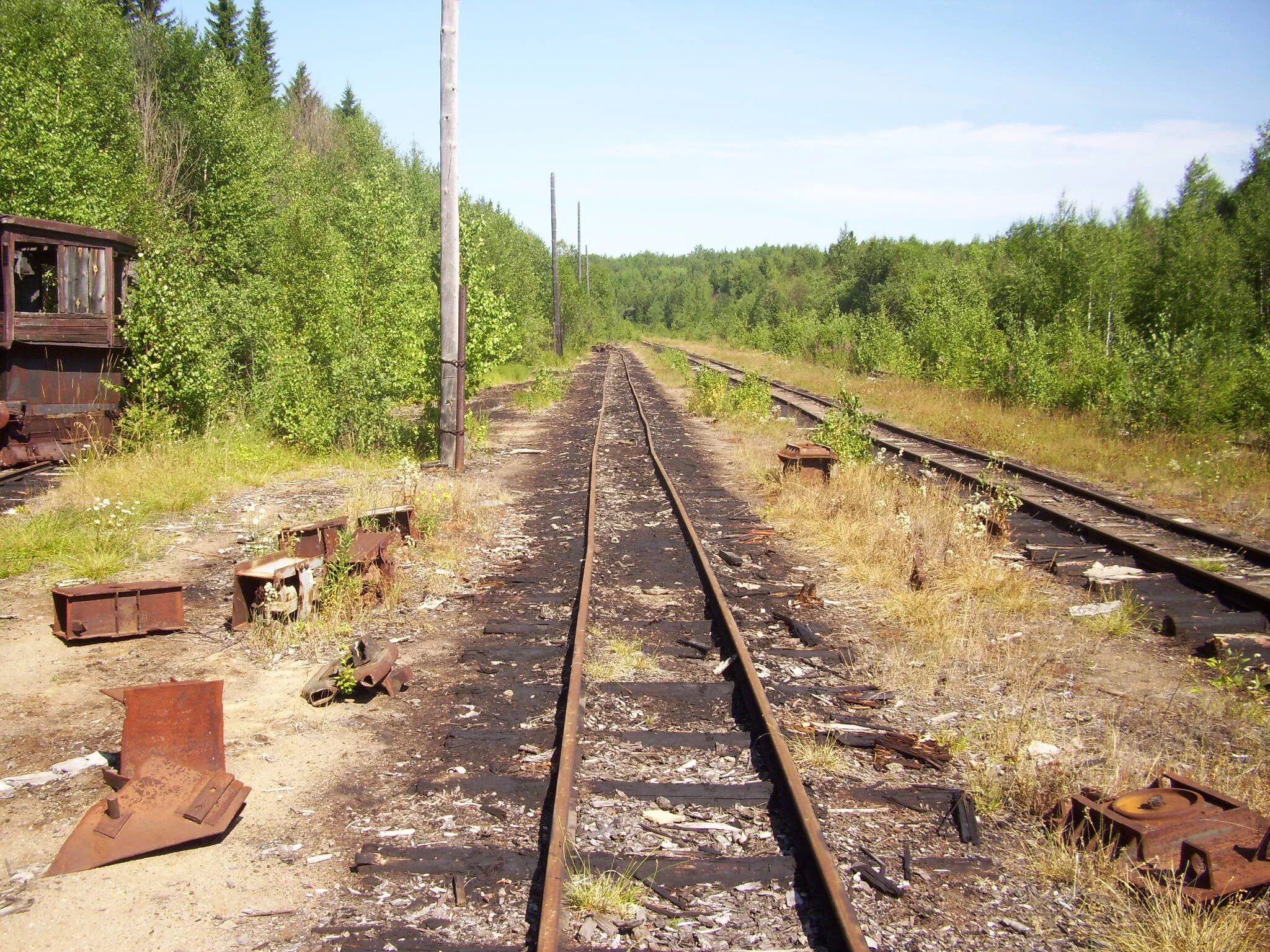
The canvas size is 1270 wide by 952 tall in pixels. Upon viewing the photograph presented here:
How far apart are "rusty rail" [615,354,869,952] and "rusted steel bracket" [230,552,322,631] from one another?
3.02 meters

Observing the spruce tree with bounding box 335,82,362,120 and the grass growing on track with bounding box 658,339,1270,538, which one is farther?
the spruce tree with bounding box 335,82,362,120

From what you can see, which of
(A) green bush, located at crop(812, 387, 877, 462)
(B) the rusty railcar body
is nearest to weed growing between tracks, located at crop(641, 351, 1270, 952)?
(A) green bush, located at crop(812, 387, 877, 462)

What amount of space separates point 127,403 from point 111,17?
2834 cm

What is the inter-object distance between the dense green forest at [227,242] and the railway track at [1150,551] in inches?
331

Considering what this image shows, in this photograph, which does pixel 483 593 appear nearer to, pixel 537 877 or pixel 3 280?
pixel 537 877

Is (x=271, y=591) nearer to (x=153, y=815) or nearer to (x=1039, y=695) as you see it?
(x=153, y=815)

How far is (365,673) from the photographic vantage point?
220 inches

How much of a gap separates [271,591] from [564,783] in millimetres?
3327

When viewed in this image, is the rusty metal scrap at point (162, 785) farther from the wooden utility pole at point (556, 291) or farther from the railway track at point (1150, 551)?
the wooden utility pole at point (556, 291)

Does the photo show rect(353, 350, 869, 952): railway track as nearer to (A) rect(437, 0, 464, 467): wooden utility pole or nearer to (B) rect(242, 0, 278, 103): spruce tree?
(A) rect(437, 0, 464, 467): wooden utility pole

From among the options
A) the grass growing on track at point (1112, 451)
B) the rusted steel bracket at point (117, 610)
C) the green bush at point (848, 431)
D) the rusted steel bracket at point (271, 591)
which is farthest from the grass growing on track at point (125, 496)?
the grass growing on track at point (1112, 451)

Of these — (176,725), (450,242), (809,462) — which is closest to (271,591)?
(176,725)

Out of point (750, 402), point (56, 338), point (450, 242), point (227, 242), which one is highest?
point (227, 242)

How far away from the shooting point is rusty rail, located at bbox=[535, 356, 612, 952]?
3.25m
